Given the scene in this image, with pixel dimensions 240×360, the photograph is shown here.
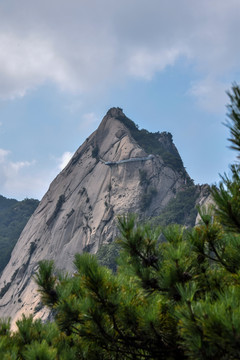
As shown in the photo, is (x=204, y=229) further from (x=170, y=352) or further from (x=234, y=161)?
(x=170, y=352)

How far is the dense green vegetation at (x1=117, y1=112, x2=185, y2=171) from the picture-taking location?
48.0m

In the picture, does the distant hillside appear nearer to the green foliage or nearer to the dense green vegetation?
the green foliage

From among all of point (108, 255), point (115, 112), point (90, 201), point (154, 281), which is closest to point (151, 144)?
point (115, 112)

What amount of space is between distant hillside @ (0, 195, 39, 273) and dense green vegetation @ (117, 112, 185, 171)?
22472mm

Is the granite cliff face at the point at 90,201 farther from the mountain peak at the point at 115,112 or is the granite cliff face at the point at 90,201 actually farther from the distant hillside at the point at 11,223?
the distant hillside at the point at 11,223

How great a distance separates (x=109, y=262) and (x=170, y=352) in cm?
3101

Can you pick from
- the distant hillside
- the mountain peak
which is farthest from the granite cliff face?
the distant hillside

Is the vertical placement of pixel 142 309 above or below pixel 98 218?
below

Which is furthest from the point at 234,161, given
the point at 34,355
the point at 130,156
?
the point at 130,156

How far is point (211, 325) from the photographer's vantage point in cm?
218

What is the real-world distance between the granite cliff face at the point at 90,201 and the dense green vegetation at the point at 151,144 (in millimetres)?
345

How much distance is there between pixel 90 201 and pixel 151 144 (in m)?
14.4

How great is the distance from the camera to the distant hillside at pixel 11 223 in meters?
48.8

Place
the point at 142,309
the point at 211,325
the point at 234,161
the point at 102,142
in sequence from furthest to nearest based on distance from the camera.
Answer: the point at 102,142
the point at 142,309
the point at 234,161
the point at 211,325
